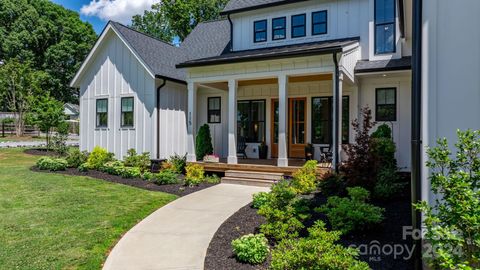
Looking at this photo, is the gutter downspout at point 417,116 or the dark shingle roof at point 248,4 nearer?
the gutter downspout at point 417,116

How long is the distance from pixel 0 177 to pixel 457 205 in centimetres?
1309

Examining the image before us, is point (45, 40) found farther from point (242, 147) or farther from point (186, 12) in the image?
point (242, 147)

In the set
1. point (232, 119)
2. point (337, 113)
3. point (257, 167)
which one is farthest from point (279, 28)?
point (257, 167)

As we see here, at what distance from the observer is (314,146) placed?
12.6 meters

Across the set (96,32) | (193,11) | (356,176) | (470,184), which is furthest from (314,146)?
(96,32)

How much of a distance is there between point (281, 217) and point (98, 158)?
9.93m

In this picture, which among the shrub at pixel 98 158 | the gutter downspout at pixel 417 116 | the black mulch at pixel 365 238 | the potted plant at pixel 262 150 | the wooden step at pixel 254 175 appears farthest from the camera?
the potted plant at pixel 262 150

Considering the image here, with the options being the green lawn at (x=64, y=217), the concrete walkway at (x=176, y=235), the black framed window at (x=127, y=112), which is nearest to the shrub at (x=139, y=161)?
the black framed window at (x=127, y=112)

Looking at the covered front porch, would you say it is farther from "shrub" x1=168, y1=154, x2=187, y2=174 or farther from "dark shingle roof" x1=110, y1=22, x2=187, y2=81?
"dark shingle roof" x1=110, y1=22, x2=187, y2=81

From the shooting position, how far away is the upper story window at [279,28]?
1301cm

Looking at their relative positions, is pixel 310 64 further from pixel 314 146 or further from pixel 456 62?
pixel 456 62

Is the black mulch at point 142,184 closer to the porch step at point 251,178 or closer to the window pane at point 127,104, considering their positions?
the porch step at point 251,178

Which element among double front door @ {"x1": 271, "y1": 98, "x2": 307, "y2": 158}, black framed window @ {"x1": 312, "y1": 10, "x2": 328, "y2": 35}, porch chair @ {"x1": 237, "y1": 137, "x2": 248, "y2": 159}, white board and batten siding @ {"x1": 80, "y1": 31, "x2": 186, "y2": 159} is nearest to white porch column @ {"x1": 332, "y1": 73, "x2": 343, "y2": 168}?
double front door @ {"x1": 271, "y1": 98, "x2": 307, "y2": 158}

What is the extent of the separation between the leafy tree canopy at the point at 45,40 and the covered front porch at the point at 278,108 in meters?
34.2
